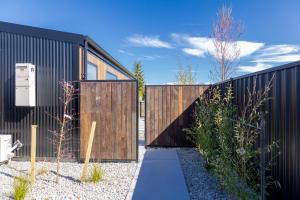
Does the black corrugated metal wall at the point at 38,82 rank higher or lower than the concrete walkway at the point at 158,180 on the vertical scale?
higher

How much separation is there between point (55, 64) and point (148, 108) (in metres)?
2.82

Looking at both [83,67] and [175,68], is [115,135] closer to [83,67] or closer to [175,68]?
[83,67]

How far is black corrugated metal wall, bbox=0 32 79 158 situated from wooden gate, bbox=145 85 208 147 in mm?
2387

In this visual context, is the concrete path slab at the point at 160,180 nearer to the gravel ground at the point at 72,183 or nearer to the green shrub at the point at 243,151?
the gravel ground at the point at 72,183

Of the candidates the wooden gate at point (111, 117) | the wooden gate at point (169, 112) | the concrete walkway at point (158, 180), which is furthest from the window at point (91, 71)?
the concrete walkway at point (158, 180)

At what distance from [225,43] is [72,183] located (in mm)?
8875

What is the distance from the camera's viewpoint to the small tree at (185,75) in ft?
41.1

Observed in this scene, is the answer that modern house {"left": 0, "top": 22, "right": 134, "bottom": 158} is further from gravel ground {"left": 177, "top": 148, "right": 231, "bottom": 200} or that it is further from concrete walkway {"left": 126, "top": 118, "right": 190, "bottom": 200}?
gravel ground {"left": 177, "top": 148, "right": 231, "bottom": 200}

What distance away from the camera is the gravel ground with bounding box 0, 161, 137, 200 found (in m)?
3.62

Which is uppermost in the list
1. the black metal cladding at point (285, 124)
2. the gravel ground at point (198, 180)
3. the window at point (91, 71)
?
the window at point (91, 71)

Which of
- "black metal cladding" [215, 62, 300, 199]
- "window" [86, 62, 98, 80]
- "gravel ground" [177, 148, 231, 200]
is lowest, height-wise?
"gravel ground" [177, 148, 231, 200]

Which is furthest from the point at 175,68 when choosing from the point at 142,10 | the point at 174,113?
the point at 174,113

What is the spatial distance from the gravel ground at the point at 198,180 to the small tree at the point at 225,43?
19.2 feet

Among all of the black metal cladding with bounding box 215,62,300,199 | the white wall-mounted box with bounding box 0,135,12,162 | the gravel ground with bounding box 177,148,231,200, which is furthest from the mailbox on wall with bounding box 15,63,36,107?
the black metal cladding with bounding box 215,62,300,199
